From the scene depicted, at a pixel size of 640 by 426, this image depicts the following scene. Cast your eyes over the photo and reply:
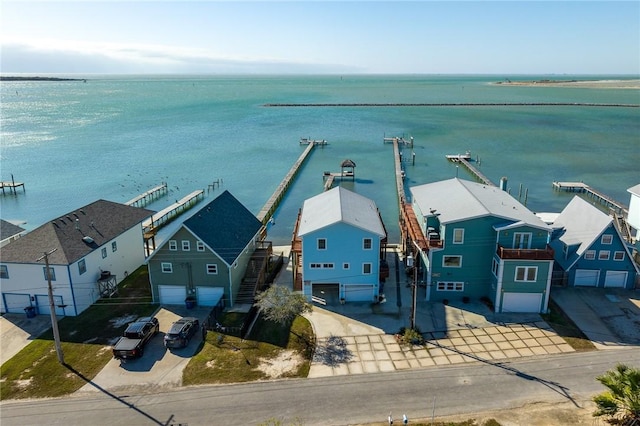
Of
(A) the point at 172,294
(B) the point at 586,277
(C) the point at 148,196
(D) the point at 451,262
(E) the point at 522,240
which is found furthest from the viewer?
(C) the point at 148,196

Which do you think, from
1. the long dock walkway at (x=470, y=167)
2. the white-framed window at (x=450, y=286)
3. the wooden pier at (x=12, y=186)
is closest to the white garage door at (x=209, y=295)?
the white-framed window at (x=450, y=286)

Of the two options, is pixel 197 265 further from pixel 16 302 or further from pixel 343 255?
pixel 16 302

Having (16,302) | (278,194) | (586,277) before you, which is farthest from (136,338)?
(278,194)

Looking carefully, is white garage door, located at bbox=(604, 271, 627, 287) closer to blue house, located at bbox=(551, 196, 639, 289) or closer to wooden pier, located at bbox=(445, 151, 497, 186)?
blue house, located at bbox=(551, 196, 639, 289)

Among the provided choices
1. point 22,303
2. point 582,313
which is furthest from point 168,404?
point 582,313

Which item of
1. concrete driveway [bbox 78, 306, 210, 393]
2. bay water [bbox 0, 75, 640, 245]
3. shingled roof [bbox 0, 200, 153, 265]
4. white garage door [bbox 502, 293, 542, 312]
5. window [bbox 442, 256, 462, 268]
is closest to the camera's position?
concrete driveway [bbox 78, 306, 210, 393]

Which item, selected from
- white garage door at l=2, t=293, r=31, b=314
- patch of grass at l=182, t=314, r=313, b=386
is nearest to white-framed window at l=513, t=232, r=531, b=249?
patch of grass at l=182, t=314, r=313, b=386

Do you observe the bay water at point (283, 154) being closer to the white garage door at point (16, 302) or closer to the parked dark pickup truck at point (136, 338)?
the parked dark pickup truck at point (136, 338)
